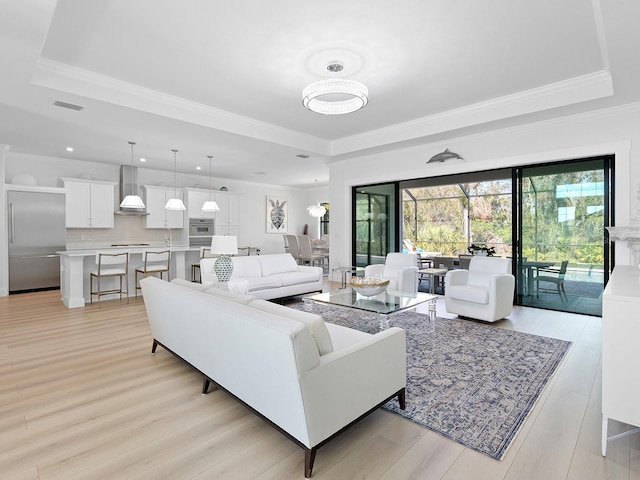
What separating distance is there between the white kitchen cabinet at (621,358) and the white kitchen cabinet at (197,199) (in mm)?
8469

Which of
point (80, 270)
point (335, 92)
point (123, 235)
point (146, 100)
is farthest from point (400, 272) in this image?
point (123, 235)

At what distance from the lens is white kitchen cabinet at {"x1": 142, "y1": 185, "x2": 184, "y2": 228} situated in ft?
26.9

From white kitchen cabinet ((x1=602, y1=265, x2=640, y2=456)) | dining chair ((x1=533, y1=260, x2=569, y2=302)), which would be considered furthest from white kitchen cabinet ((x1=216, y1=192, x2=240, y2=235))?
white kitchen cabinet ((x1=602, y1=265, x2=640, y2=456))

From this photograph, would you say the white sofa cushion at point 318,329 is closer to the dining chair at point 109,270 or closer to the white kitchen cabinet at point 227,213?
the dining chair at point 109,270

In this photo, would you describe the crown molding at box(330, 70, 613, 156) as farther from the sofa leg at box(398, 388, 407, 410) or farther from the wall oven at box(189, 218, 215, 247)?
the wall oven at box(189, 218, 215, 247)

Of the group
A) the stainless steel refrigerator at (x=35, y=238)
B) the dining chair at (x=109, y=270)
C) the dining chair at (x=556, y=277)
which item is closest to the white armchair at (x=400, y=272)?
the dining chair at (x=556, y=277)

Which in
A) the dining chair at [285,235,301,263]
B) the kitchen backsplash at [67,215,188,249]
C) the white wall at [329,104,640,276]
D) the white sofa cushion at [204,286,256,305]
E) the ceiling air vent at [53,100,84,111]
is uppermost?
the ceiling air vent at [53,100,84,111]

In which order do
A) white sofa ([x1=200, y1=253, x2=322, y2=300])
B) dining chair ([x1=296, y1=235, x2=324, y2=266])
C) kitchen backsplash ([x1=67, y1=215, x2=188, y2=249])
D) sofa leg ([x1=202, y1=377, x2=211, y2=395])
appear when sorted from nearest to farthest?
sofa leg ([x1=202, y1=377, x2=211, y2=395]) < white sofa ([x1=200, y1=253, x2=322, y2=300]) < kitchen backsplash ([x1=67, y1=215, x2=188, y2=249]) < dining chair ([x1=296, y1=235, x2=324, y2=266])

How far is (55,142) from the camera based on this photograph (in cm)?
605

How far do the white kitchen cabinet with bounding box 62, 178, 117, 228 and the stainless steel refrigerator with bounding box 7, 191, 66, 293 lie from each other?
18 centimetres

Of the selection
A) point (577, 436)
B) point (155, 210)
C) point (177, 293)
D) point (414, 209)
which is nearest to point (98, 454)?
point (177, 293)

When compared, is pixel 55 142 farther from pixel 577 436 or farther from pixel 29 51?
pixel 577 436

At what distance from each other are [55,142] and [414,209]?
939cm

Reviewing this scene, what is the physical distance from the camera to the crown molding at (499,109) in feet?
13.0
